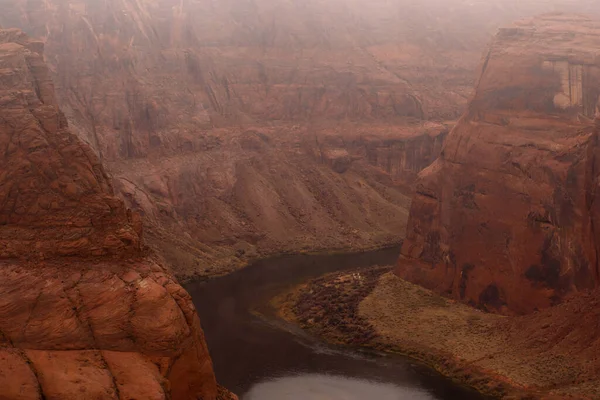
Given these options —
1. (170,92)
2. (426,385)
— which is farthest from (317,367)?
(170,92)

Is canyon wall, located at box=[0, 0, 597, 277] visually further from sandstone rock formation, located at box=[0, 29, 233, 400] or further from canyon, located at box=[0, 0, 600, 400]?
sandstone rock formation, located at box=[0, 29, 233, 400]

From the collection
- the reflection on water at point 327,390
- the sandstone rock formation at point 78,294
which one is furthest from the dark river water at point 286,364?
the sandstone rock formation at point 78,294

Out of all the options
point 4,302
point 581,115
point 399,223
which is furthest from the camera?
point 399,223

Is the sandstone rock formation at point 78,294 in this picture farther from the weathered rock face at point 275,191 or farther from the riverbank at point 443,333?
the weathered rock face at point 275,191

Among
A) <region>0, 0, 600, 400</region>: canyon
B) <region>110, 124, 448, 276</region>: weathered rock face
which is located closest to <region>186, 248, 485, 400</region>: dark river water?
<region>0, 0, 600, 400</region>: canyon

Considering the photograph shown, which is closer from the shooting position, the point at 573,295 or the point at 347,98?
the point at 573,295

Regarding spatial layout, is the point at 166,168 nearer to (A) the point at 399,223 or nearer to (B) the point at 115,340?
(A) the point at 399,223
